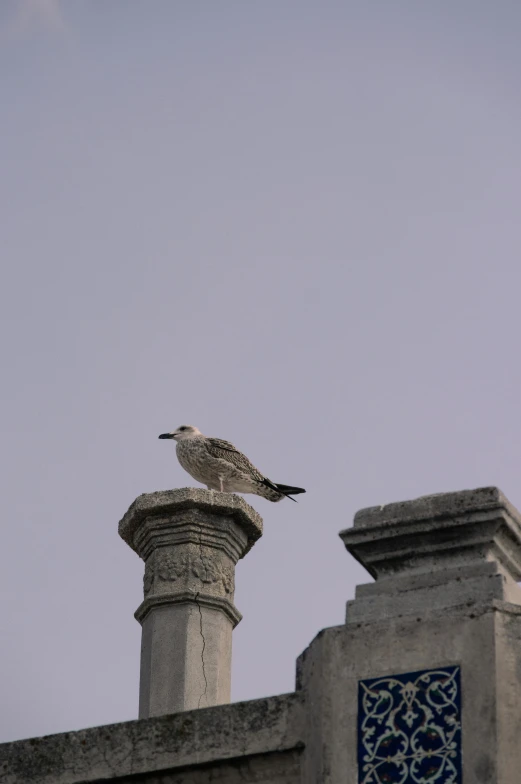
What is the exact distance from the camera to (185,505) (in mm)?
11609

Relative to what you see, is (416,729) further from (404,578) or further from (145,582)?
(145,582)

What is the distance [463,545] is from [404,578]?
238mm

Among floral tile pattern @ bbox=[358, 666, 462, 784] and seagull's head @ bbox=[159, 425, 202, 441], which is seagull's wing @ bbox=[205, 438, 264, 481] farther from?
floral tile pattern @ bbox=[358, 666, 462, 784]

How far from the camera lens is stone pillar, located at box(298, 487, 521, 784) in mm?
6367

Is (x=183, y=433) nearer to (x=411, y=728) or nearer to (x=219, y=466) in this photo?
(x=219, y=466)

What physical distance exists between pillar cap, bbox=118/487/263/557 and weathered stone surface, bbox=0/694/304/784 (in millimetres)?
4425

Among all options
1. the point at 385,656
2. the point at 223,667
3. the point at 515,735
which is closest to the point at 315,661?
the point at 385,656

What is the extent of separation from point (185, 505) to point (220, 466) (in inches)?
75.0

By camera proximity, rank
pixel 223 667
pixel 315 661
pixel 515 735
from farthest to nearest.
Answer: pixel 223 667
pixel 315 661
pixel 515 735

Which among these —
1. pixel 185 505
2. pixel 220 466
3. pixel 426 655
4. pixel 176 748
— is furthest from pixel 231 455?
pixel 426 655

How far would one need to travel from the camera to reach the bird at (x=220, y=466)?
13.5m

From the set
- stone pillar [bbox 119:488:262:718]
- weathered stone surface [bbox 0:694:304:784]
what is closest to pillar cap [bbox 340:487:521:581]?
weathered stone surface [bbox 0:694:304:784]

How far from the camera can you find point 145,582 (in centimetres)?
1188

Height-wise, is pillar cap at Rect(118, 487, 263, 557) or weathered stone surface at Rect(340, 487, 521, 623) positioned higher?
pillar cap at Rect(118, 487, 263, 557)
